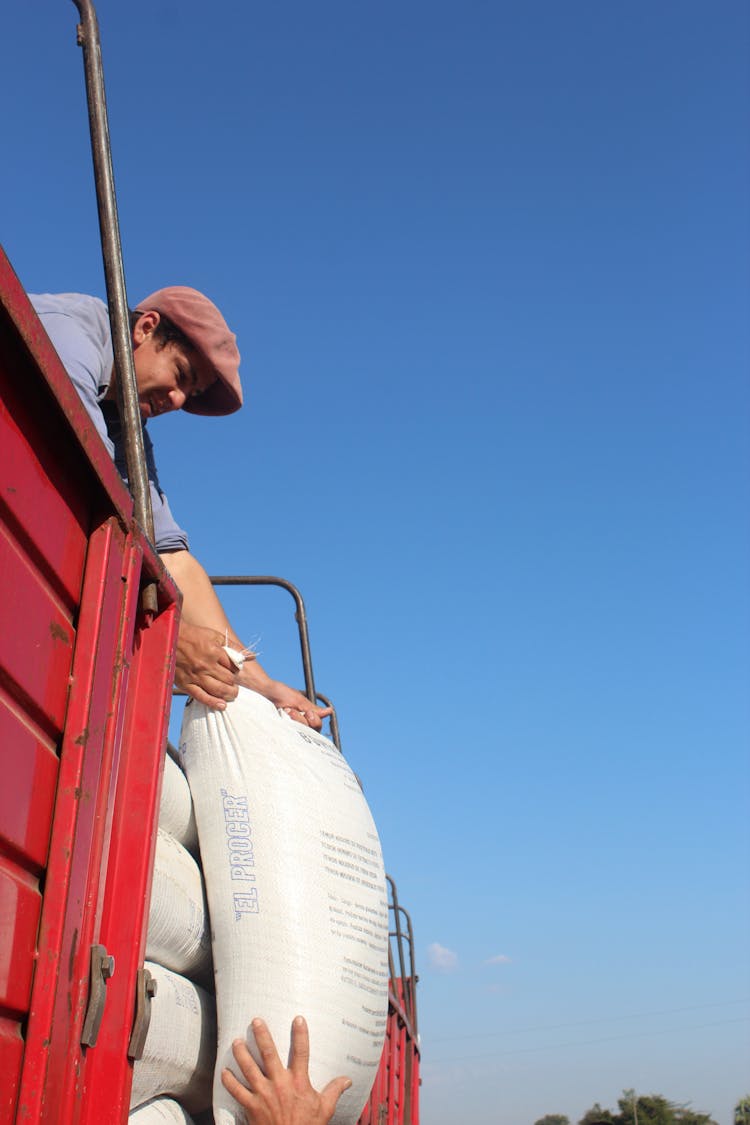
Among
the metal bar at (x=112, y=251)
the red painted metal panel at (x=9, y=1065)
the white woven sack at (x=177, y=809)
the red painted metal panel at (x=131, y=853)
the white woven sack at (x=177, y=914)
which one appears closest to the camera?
the red painted metal panel at (x=9, y=1065)

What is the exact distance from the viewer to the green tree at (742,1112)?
81.5 ft

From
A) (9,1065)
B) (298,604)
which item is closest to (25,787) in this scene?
(9,1065)

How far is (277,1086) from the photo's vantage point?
181 centimetres

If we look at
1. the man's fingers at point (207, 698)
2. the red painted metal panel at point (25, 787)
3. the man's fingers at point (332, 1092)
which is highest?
the man's fingers at point (207, 698)

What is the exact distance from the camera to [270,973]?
1.90 meters

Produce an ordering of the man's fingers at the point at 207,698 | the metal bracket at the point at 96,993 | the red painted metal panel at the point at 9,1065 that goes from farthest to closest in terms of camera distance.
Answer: the man's fingers at the point at 207,698, the metal bracket at the point at 96,993, the red painted metal panel at the point at 9,1065

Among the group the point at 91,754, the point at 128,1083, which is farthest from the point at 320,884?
the point at 91,754

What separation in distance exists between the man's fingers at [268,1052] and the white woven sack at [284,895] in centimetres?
3

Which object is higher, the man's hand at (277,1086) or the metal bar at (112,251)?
the metal bar at (112,251)

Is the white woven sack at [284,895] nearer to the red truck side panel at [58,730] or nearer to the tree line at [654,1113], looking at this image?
the red truck side panel at [58,730]

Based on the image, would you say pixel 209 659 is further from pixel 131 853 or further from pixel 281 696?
pixel 131 853

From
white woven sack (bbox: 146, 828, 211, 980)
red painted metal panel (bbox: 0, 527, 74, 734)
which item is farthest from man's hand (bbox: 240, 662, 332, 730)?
red painted metal panel (bbox: 0, 527, 74, 734)

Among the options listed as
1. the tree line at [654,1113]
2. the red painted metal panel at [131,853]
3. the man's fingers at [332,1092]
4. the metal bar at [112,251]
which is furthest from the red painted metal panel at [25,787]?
the tree line at [654,1113]

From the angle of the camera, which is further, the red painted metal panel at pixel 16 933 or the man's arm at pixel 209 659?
the man's arm at pixel 209 659
